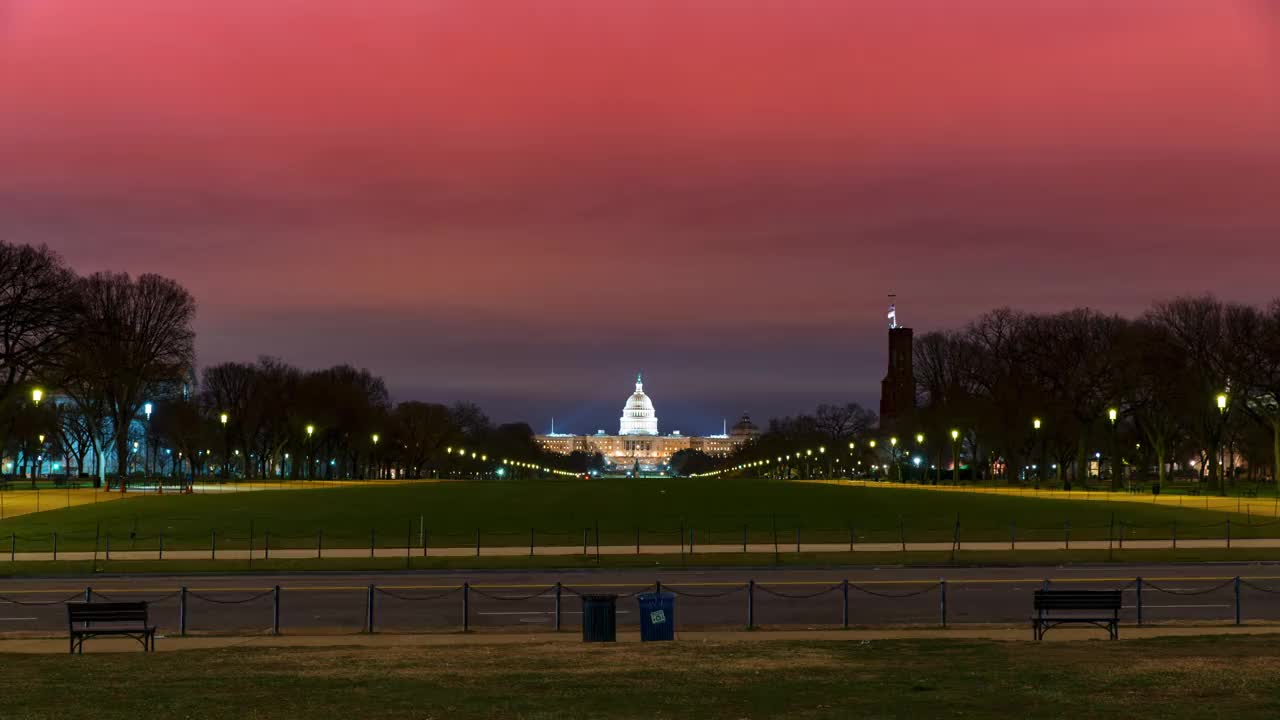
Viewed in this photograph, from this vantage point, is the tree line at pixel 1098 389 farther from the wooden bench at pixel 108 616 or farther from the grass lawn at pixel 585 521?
the wooden bench at pixel 108 616

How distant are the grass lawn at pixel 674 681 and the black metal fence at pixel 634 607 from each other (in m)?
4.80

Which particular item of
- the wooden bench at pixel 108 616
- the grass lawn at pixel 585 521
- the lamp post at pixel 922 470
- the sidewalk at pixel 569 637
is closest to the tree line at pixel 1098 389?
the lamp post at pixel 922 470

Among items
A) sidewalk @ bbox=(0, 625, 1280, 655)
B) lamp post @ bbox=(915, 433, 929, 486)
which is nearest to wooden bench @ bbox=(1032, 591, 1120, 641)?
sidewalk @ bbox=(0, 625, 1280, 655)

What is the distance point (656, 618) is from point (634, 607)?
7083 millimetres

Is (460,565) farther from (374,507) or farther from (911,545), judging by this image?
(374,507)

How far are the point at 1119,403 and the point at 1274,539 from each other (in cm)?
6936

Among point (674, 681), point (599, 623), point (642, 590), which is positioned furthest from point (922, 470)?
point (674, 681)

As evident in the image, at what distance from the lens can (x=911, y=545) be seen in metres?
54.4

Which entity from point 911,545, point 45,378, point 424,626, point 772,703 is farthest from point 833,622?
point 45,378

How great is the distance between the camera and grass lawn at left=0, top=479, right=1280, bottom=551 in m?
58.8

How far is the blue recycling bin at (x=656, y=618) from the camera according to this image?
85.5 ft

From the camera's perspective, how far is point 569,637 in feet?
89.9

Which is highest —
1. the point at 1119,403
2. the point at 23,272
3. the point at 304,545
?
the point at 23,272

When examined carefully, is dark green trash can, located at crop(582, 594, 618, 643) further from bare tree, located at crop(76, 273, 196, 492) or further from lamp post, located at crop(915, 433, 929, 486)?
lamp post, located at crop(915, 433, 929, 486)
